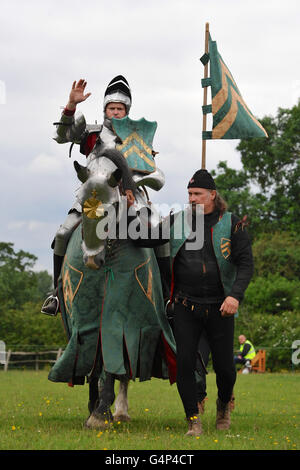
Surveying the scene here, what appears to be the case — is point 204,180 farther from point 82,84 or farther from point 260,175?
point 260,175

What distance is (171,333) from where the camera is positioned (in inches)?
290

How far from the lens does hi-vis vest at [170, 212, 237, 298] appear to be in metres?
6.57

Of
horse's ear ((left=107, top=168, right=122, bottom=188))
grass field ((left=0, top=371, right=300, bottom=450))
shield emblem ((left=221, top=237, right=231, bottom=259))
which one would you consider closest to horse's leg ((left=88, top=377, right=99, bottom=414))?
grass field ((left=0, top=371, right=300, bottom=450))

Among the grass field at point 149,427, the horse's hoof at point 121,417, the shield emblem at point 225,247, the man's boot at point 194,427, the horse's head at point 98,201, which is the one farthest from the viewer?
the horse's hoof at point 121,417

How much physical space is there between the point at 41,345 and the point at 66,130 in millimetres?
26789

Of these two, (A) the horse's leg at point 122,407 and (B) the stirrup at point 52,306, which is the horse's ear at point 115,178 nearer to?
(B) the stirrup at point 52,306

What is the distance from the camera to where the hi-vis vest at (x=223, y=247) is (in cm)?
657

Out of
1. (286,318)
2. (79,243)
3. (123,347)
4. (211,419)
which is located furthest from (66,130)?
(286,318)

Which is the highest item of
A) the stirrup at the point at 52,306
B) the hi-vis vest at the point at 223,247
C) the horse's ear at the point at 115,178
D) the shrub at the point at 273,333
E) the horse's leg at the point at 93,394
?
the horse's ear at the point at 115,178

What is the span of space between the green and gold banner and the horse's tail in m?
2.11

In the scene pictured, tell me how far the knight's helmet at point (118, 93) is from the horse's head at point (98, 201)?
161 cm

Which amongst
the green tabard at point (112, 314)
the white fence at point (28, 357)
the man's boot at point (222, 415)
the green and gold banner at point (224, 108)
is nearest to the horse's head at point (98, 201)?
the green tabard at point (112, 314)

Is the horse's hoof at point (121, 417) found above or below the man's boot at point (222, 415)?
below

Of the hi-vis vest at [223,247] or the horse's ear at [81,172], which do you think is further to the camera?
the hi-vis vest at [223,247]
